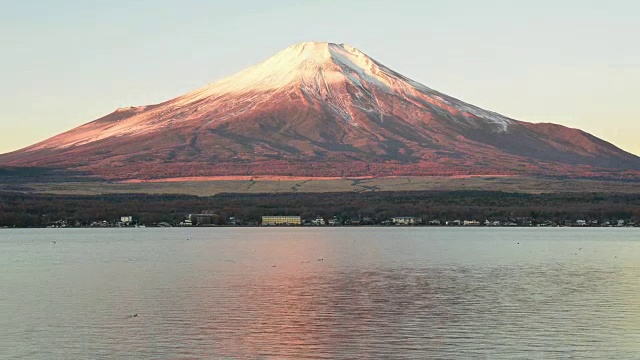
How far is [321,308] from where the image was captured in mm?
39594

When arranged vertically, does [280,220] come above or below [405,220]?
above

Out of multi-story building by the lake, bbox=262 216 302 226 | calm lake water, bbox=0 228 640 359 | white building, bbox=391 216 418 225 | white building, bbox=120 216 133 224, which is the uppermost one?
white building, bbox=120 216 133 224

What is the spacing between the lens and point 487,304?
133 feet

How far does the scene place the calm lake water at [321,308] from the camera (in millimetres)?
30312

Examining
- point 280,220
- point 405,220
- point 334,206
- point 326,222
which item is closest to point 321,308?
point 405,220

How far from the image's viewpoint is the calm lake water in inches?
1193

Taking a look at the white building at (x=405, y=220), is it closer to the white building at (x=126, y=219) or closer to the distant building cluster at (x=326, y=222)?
the distant building cluster at (x=326, y=222)

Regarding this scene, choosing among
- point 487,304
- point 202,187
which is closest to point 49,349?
point 487,304

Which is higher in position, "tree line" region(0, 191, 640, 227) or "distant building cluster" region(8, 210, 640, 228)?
"tree line" region(0, 191, 640, 227)

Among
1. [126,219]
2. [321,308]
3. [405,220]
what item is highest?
[126,219]

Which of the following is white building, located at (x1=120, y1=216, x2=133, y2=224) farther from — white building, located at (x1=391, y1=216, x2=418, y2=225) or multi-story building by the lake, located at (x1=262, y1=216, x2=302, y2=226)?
white building, located at (x1=391, y1=216, x2=418, y2=225)

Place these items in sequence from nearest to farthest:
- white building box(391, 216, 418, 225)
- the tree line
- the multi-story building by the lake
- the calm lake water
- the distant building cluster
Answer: the calm lake water < the distant building cluster < white building box(391, 216, 418, 225) < the multi-story building by the lake < the tree line

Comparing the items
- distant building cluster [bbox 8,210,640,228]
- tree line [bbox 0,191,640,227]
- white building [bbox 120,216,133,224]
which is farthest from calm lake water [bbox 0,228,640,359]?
white building [bbox 120,216,133,224]

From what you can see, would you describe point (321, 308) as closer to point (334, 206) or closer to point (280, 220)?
point (280, 220)
